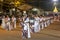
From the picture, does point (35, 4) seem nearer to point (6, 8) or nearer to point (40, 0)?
point (40, 0)

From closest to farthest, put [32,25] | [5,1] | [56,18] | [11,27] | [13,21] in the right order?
1. [32,25]
2. [11,27]
3. [13,21]
4. [56,18]
5. [5,1]

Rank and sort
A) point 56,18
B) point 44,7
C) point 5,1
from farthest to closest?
point 44,7 → point 5,1 → point 56,18

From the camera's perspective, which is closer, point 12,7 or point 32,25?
point 32,25

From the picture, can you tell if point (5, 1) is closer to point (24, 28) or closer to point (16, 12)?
point (16, 12)

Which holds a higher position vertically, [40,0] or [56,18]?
[40,0]

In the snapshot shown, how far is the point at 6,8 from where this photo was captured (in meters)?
51.2

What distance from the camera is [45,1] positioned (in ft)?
244

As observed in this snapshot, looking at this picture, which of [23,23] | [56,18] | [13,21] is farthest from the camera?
[56,18]

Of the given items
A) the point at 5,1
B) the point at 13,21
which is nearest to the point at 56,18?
the point at 5,1

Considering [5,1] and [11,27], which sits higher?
[5,1]

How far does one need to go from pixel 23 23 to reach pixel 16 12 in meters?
32.6

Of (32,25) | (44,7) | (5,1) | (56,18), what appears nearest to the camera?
(32,25)

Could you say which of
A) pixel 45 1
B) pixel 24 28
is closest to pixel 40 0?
pixel 45 1

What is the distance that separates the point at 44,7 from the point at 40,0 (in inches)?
110
